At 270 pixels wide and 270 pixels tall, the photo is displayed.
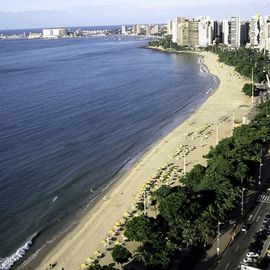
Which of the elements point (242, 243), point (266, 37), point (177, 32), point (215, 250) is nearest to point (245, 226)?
point (242, 243)

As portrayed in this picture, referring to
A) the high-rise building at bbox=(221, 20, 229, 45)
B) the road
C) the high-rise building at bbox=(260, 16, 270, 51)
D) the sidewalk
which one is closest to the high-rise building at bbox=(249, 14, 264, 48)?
the high-rise building at bbox=(221, 20, 229, 45)

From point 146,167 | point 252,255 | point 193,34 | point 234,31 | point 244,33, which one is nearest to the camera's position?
point 252,255

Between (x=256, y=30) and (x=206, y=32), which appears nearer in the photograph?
(x=256, y=30)

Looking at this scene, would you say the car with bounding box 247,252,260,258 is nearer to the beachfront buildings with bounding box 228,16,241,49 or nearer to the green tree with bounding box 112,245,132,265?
the green tree with bounding box 112,245,132,265

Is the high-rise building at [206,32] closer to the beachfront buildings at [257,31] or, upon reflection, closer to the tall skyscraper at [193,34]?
the tall skyscraper at [193,34]

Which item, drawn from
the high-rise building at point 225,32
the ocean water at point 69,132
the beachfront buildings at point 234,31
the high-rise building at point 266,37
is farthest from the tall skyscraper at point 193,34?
the ocean water at point 69,132

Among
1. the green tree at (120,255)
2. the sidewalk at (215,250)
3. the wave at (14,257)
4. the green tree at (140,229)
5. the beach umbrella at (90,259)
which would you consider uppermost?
the green tree at (140,229)

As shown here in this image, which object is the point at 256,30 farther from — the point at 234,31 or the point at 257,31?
the point at 234,31
